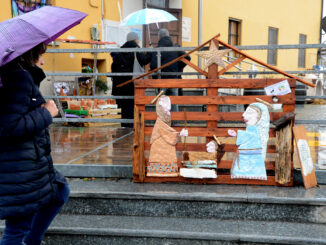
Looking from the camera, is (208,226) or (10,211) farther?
(208,226)

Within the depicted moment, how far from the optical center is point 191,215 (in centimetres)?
349

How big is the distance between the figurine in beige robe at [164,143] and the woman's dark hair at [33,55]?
5.38 ft

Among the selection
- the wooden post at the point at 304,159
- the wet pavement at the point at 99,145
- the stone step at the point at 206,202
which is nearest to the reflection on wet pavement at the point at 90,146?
the wet pavement at the point at 99,145

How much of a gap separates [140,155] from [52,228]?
3.61 ft

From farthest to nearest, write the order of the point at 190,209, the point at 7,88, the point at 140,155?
the point at 140,155 < the point at 190,209 < the point at 7,88

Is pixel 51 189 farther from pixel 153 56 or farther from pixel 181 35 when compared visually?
pixel 181 35

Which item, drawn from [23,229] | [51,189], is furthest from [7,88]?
[23,229]

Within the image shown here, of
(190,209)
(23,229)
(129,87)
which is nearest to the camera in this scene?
(23,229)

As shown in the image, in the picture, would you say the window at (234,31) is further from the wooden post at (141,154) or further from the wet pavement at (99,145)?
the wooden post at (141,154)

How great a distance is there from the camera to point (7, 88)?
2.19 meters

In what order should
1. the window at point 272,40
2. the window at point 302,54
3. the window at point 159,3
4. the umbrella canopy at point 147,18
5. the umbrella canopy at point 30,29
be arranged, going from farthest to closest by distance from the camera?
the window at point 302,54
the window at point 272,40
the window at point 159,3
the umbrella canopy at point 147,18
the umbrella canopy at point 30,29

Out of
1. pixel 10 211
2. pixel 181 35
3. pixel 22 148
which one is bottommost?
pixel 10 211

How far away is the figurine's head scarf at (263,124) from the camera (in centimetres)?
371

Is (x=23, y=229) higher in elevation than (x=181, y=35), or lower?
lower
